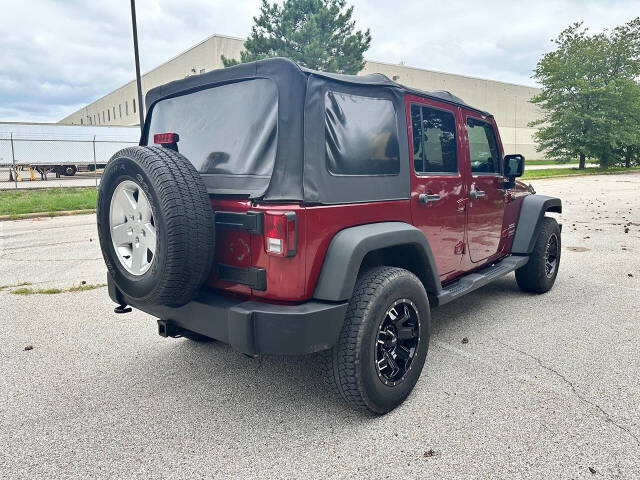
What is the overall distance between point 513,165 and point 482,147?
1.56 feet

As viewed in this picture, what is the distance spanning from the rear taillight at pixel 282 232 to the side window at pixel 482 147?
216 cm

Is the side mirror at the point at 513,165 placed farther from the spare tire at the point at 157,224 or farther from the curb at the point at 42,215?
the curb at the point at 42,215

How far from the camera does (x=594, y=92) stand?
106 feet

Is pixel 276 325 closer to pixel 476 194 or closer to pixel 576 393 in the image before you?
pixel 576 393

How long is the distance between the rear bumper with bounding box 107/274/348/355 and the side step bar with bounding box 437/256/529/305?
113cm

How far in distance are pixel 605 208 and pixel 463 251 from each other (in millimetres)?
10970

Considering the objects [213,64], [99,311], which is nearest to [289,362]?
[99,311]

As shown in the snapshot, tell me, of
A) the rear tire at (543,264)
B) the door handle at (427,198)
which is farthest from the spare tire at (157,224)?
the rear tire at (543,264)

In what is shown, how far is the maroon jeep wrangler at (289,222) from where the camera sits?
2.41 metres

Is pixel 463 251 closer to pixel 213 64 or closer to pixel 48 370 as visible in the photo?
pixel 48 370

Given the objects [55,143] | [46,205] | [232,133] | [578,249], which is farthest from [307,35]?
[232,133]

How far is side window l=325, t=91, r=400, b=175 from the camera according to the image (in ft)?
8.79

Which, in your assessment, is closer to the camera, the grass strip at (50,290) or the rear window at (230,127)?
the rear window at (230,127)

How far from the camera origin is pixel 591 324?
4164mm
